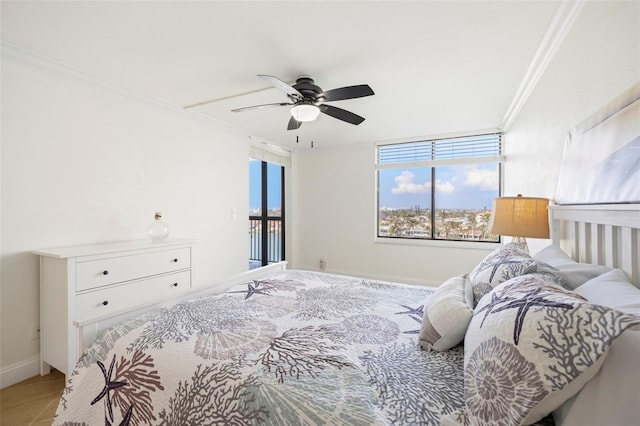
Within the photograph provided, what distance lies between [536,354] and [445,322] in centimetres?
48

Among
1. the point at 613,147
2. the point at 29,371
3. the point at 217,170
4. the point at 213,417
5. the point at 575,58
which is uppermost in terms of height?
the point at 575,58

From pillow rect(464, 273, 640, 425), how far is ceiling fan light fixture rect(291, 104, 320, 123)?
6.55ft

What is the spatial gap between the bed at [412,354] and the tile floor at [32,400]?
85 cm

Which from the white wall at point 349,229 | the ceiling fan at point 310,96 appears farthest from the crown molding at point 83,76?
the white wall at point 349,229

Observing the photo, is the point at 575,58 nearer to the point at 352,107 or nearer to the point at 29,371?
the point at 352,107

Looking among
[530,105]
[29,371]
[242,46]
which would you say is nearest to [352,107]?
[242,46]

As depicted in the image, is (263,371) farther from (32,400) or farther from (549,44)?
(549,44)

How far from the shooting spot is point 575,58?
5.08 ft

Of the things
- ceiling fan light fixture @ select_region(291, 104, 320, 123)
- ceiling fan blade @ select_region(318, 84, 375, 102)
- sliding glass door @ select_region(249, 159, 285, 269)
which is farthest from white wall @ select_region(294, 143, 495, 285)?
ceiling fan blade @ select_region(318, 84, 375, 102)

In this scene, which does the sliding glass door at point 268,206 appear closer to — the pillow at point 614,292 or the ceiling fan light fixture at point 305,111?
the ceiling fan light fixture at point 305,111

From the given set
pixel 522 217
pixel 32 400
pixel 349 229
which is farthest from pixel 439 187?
pixel 32 400

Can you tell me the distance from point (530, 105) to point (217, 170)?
3464 millimetres

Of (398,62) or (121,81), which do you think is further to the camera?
(121,81)

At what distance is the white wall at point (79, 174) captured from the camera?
198cm
